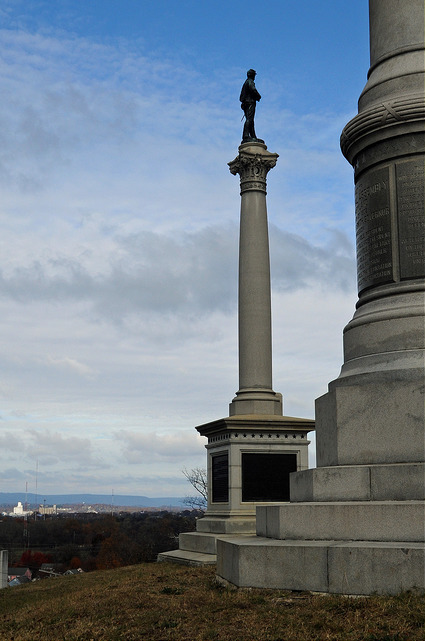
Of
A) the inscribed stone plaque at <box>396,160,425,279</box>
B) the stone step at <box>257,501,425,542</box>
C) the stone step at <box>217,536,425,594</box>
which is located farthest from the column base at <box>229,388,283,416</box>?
the stone step at <box>217,536,425,594</box>

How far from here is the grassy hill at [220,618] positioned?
734 centimetres

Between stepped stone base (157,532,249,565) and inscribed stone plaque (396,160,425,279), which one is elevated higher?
inscribed stone plaque (396,160,425,279)

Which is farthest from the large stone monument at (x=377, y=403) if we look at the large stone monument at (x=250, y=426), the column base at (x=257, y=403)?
the column base at (x=257, y=403)

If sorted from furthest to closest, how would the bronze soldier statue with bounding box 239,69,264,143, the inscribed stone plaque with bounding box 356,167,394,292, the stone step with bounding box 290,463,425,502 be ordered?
the bronze soldier statue with bounding box 239,69,264,143 → the inscribed stone plaque with bounding box 356,167,394,292 → the stone step with bounding box 290,463,425,502

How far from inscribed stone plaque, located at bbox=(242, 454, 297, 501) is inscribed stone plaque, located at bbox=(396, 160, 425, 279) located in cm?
993

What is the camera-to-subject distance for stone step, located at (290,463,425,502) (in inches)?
388

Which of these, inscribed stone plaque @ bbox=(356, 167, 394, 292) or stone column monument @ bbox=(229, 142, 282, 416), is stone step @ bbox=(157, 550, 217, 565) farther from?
inscribed stone plaque @ bbox=(356, 167, 394, 292)

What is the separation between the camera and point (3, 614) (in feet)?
38.8

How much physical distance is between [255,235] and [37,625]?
16.2 metres

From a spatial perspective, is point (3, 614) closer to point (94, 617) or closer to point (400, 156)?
point (94, 617)

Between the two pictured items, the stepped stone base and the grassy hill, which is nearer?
the grassy hill

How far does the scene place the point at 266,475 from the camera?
20.5 metres

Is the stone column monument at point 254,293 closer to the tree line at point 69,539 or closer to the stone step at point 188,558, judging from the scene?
the stone step at point 188,558

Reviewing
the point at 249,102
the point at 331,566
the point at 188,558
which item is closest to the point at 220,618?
the point at 331,566
